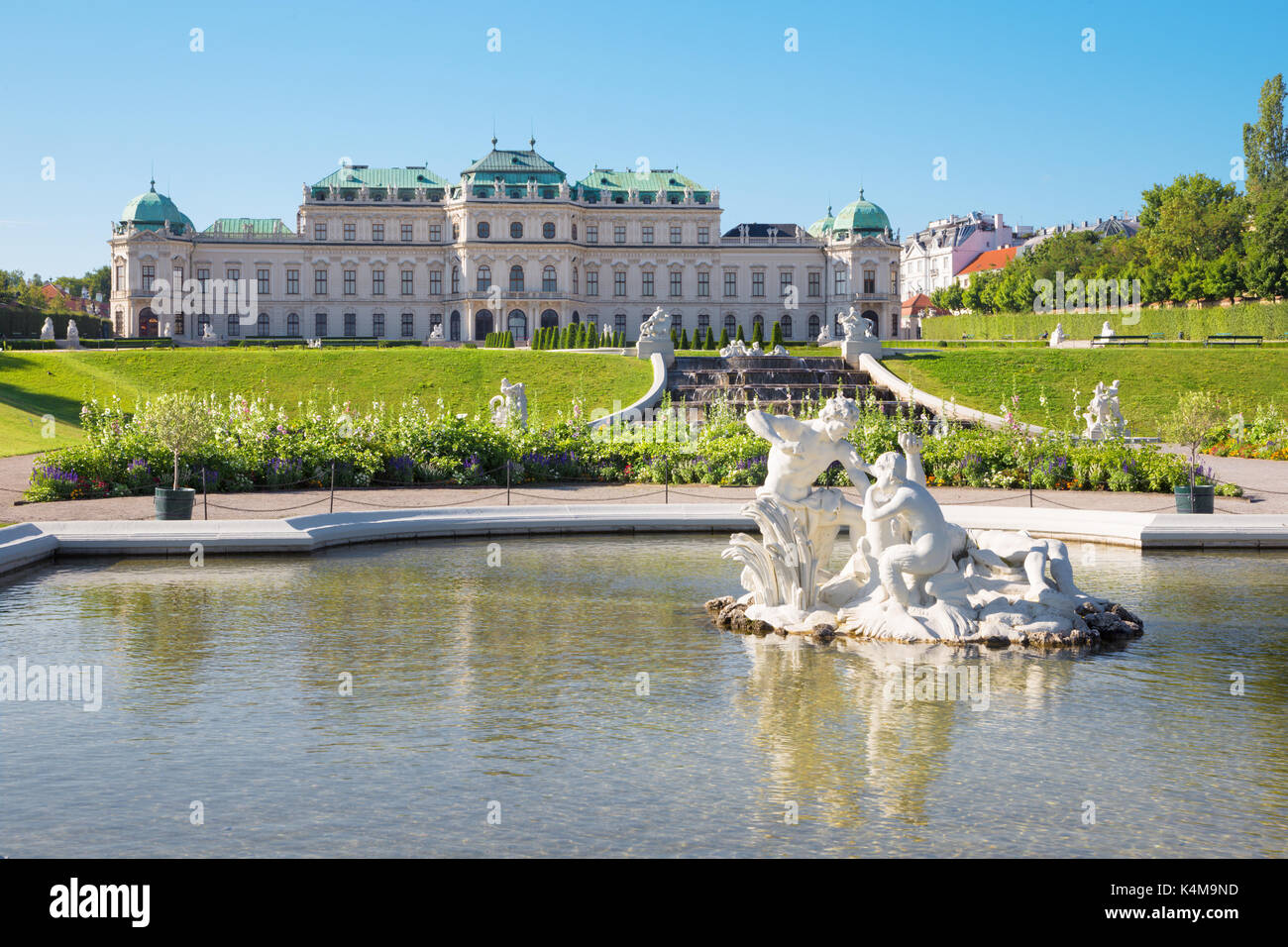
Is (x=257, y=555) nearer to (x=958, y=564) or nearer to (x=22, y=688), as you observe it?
(x=22, y=688)

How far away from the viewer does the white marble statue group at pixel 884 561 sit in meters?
11.4

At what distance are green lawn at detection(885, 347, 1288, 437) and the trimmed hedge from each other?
14.3 metres

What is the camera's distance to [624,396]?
138ft

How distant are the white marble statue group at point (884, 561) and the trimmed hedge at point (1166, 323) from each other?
52.8 m

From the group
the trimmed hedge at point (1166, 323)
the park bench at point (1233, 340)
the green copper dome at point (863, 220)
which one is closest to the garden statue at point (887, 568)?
the park bench at point (1233, 340)

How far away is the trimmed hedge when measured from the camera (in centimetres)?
5991

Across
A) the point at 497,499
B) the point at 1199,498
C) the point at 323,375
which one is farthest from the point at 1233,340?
the point at 497,499

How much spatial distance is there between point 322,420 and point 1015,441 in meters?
14.5

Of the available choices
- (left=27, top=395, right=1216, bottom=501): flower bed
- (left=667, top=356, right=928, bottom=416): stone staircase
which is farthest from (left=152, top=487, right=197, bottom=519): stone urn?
(left=667, top=356, right=928, bottom=416): stone staircase

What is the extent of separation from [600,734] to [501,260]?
78859 millimetres

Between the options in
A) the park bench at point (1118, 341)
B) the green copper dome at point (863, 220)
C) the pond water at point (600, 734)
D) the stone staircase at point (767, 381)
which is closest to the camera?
the pond water at point (600, 734)

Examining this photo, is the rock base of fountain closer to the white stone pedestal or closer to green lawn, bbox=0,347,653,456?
green lawn, bbox=0,347,653,456

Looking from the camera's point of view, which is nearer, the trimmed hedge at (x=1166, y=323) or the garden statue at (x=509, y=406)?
the garden statue at (x=509, y=406)

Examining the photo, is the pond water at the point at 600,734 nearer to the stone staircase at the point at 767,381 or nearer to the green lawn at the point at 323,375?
the stone staircase at the point at 767,381
